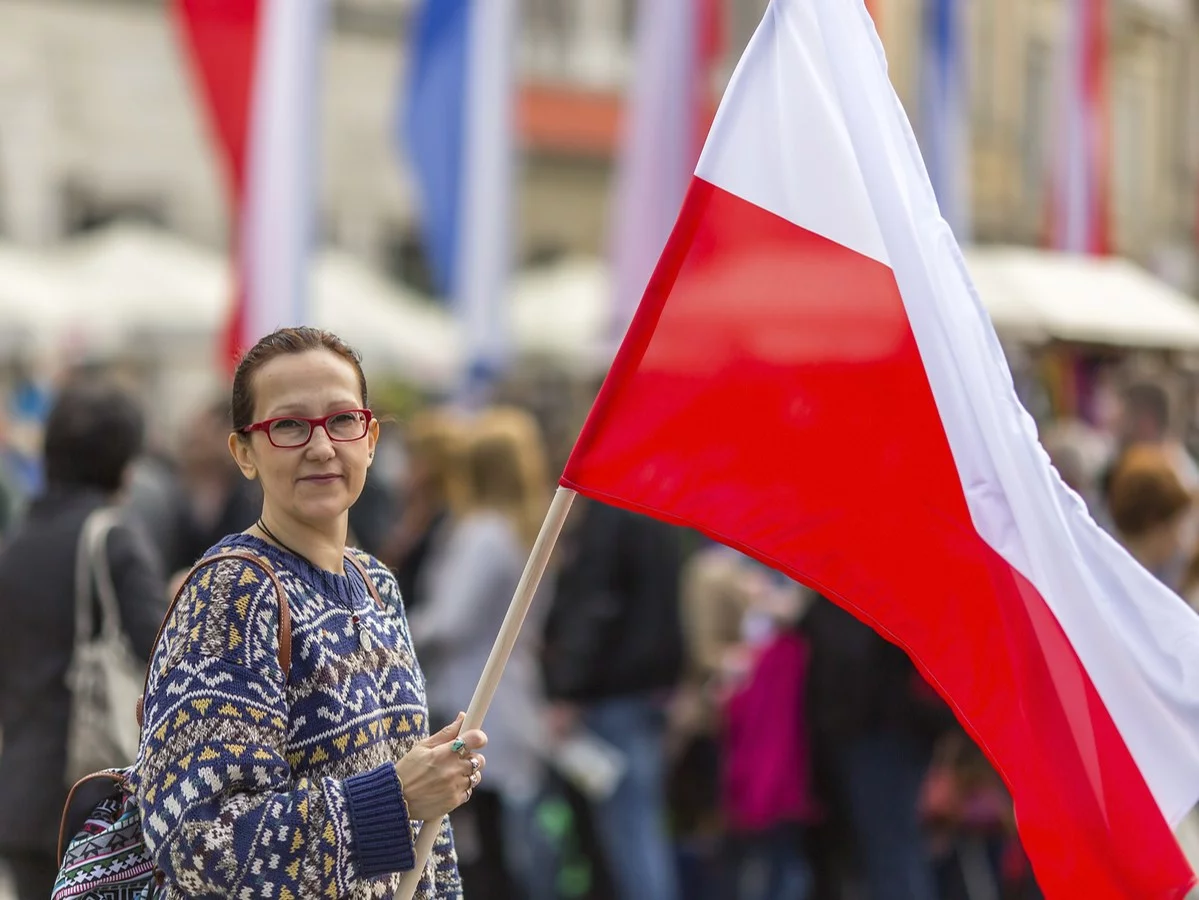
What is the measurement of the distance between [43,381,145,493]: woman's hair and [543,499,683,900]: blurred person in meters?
2.51

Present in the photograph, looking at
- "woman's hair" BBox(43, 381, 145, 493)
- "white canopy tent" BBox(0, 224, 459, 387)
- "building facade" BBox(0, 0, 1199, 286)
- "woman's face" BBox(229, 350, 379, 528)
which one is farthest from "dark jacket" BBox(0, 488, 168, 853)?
"building facade" BBox(0, 0, 1199, 286)

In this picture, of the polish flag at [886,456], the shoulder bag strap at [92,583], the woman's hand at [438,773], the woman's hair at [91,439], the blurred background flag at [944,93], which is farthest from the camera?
the blurred background flag at [944,93]

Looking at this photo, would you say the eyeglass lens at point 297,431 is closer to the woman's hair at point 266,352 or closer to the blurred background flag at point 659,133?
the woman's hair at point 266,352

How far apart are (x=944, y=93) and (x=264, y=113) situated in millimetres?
5219

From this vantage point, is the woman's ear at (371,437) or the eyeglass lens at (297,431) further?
the woman's ear at (371,437)

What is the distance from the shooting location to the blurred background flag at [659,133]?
33.0ft

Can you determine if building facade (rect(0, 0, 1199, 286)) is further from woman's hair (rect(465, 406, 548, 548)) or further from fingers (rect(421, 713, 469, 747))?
fingers (rect(421, 713, 469, 747))

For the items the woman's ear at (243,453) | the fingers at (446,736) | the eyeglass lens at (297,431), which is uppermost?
the eyeglass lens at (297,431)

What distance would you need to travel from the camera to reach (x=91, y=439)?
4.66m

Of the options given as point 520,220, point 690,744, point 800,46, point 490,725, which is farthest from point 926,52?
point 520,220

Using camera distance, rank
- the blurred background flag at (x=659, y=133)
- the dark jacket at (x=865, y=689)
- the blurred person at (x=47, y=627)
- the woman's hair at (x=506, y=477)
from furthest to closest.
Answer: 1. the blurred background flag at (x=659, y=133)
2. the woman's hair at (x=506, y=477)
3. the dark jacket at (x=865, y=689)
4. the blurred person at (x=47, y=627)

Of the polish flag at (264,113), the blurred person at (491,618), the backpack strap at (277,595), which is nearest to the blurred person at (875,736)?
the blurred person at (491,618)

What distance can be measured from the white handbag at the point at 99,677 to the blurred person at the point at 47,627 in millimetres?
18

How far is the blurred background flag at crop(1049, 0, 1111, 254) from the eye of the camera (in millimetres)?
12922
